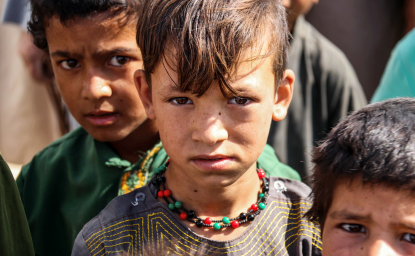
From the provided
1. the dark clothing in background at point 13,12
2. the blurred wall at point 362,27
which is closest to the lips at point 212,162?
the dark clothing in background at point 13,12

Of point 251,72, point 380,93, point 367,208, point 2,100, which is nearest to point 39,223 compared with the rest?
point 251,72

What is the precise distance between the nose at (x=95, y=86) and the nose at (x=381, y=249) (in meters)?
1.10

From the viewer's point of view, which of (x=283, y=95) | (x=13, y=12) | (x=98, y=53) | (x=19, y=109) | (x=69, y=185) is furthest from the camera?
(x=19, y=109)

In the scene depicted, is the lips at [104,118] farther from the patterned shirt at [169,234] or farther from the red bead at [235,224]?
the red bead at [235,224]

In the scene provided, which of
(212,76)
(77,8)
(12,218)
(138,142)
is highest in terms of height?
(77,8)

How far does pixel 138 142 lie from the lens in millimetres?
1950

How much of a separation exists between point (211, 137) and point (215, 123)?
0.05 metres

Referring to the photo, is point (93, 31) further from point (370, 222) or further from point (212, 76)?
point (370, 222)

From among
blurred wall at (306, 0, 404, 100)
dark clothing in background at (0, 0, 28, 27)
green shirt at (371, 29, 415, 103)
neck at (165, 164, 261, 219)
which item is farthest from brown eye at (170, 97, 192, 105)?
blurred wall at (306, 0, 404, 100)

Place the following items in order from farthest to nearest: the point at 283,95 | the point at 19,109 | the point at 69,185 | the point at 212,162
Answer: the point at 19,109, the point at 69,185, the point at 283,95, the point at 212,162

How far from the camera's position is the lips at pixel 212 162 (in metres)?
1.34

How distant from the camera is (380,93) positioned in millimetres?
2236

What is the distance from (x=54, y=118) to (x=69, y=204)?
217 cm

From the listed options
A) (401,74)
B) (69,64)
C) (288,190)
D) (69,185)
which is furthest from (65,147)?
(401,74)
